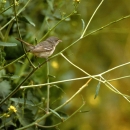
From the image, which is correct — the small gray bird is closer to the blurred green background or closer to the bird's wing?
the bird's wing

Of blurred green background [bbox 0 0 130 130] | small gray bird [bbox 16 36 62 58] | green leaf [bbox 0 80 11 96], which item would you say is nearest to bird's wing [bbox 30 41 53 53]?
small gray bird [bbox 16 36 62 58]

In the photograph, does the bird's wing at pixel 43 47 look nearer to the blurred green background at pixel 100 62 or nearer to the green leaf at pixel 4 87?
the green leaf at pixel 4 87

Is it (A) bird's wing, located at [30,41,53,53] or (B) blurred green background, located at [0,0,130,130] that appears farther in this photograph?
(B) blurred green background, located at [0,0,130,130]

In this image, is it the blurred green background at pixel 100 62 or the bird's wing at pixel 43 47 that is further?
the blurred green background at pixel 100 62

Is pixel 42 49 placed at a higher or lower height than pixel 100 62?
higher

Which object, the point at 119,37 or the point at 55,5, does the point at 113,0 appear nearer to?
the point at 119,37

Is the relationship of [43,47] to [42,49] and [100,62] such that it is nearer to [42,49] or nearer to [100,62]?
[42,49]

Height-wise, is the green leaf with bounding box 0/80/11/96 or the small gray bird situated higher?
the small gray bird

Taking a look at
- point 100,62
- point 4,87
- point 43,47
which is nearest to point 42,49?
point 43,47

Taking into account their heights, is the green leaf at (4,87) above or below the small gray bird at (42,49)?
below

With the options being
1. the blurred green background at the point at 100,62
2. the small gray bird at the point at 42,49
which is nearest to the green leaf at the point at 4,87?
the small gray bird at the point at 42,49

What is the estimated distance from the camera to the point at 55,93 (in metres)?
2.28

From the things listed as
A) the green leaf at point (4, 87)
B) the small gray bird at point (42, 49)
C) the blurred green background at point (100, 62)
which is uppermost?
the small gray bird at point (42, 49)

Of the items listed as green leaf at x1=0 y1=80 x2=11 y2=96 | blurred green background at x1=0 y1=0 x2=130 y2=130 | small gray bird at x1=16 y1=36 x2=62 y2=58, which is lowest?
blurred green background at x1=0 y1=0 x2=130 y2=130
